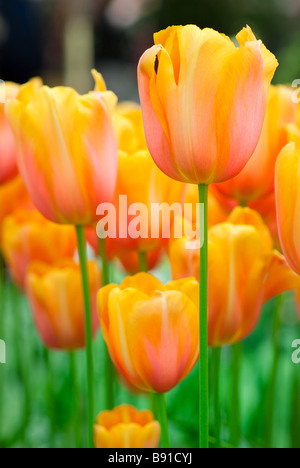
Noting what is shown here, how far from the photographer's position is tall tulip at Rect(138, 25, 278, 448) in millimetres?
300

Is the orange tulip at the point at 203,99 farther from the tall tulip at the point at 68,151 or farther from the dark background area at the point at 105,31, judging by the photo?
the dark background area at the point at 105,31

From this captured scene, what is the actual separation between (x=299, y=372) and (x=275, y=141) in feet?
0.91

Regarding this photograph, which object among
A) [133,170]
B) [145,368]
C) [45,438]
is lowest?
[45,438]

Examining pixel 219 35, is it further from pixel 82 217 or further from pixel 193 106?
pixel 82 217

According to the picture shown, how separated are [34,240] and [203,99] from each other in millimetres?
261

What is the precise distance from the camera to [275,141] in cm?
43

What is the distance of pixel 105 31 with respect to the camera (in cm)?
317

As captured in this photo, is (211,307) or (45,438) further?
(45,438)

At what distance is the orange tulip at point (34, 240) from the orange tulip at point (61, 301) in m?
0.02

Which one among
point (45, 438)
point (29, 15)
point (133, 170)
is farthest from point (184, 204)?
point (29, 15)

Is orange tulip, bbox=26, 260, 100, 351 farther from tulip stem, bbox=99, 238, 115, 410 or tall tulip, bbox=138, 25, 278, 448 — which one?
tall tulip, bbox=138, 25, 278, 448

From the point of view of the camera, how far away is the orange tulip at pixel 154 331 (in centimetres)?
33

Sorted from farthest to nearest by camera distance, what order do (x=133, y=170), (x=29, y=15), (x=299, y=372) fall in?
(x=29, y=15) → (x=299, y=372) → (x=133, y=170)

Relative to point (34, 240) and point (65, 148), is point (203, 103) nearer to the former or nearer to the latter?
point (65, 148)
